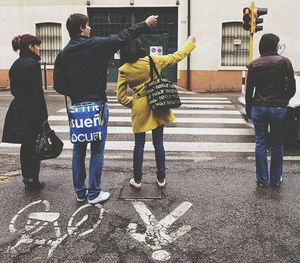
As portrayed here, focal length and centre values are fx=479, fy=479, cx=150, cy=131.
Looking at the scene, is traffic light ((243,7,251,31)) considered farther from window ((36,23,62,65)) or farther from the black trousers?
window ((36,23,62,65))

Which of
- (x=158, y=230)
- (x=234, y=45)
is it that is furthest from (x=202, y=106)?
(x=158, y=230)

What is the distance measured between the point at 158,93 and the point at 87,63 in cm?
90

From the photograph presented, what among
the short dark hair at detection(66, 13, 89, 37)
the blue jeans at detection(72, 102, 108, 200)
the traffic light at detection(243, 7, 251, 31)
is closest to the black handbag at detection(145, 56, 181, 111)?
the blue jeans at detection(72, 102, 108, 200)

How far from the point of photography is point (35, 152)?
5781 millimetres

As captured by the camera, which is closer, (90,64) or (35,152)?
(90,64)

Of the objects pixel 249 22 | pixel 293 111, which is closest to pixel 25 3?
pixel 249 22

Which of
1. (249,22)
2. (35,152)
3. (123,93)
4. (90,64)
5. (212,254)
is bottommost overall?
(212,254)

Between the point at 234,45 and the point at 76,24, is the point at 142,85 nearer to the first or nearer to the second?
the point at 76,24

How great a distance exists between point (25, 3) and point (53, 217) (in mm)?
Result: 16744

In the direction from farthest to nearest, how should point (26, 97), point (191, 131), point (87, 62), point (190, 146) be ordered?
point (191, 131)
point (190, 146)
point (26, 97)
point (87, 62)

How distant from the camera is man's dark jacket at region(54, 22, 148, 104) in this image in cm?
483

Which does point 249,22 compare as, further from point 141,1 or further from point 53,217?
point 53,217

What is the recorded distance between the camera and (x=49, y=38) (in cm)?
2044

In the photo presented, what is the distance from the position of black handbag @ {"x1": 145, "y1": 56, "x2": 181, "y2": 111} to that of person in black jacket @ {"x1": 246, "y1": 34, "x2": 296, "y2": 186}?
40.7 inches
